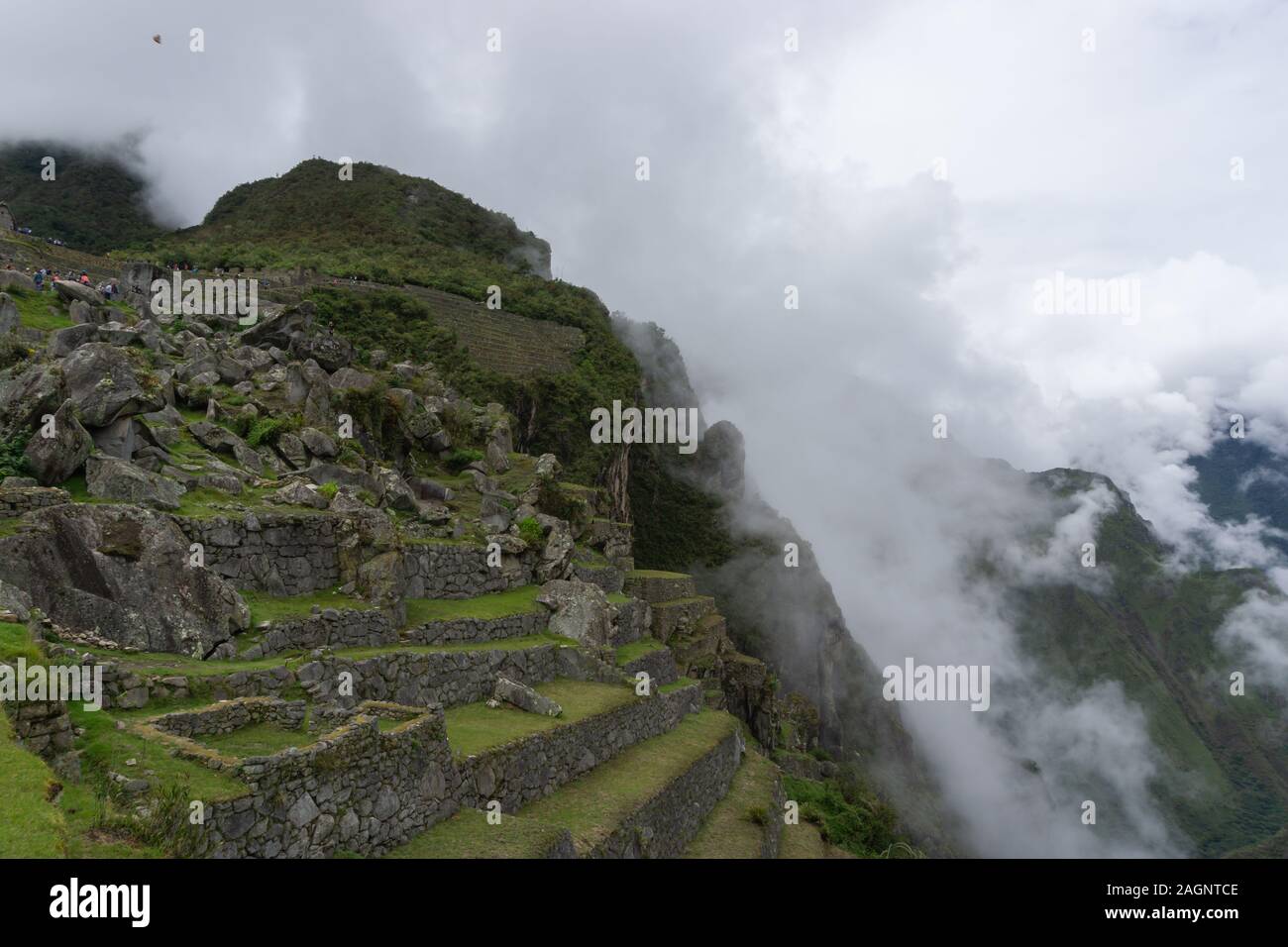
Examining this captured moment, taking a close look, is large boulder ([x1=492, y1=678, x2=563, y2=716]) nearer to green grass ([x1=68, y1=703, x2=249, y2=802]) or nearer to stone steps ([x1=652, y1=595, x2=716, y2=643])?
green grass ([x1=68, y1=703, x2=249, y2=802])

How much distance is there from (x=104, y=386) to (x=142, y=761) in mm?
7257

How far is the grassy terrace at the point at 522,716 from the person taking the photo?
33.3ft

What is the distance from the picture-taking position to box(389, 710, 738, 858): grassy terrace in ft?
25.3

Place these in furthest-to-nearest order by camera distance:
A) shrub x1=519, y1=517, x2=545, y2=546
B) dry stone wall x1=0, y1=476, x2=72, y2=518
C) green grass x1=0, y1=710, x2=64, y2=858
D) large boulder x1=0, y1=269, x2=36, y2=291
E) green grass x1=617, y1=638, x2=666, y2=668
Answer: large boulder x1=0, y1=269, x2=36, y2=291
shrub x1=519, y1=517, x2=545, y2=546
green grass x1=617, y1=638, x2=666, y2=668
dry stone wall x1=0, y1=476, x2=72, y2=518
green grass x1=0, y1=710, x2=64, y2=858

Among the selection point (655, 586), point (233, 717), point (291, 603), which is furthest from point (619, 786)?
point (655, 586)

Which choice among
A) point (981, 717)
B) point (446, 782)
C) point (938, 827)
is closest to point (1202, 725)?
point (981, 717)

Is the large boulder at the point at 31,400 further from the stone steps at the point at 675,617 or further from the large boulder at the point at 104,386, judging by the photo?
the stone steps at the point at 675,617

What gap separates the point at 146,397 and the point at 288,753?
25.1 ft

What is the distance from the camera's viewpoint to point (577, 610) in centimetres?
1633

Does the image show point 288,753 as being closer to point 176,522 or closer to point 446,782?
point 446,782

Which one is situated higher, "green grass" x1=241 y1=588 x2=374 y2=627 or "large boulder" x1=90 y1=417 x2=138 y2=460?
"large boulder" x1=90 y1=417 x2=138 y2=460

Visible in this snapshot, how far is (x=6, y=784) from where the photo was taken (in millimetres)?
4340

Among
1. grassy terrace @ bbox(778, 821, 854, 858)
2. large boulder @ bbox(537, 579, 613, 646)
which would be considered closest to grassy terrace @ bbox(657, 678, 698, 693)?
large boulder @ bbox(537, 579, 613, 646)

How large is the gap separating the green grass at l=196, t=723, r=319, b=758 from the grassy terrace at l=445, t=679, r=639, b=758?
2.19 m
